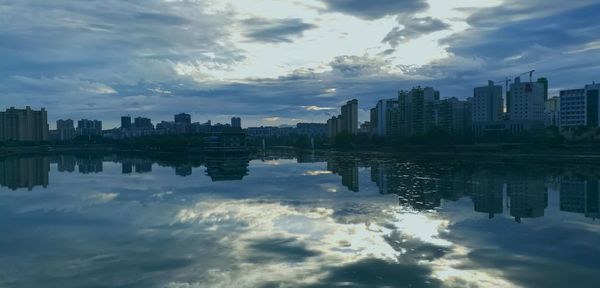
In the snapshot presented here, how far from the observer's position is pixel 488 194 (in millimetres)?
22297

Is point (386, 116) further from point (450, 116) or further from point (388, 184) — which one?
point (388, 184)

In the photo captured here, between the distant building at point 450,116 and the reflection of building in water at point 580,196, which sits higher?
the distant building at point 450,116

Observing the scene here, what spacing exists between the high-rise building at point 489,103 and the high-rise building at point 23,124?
11698 cm

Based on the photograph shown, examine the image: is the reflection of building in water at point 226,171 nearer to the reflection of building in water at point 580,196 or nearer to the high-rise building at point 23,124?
the reflection of building in water at point 580,196

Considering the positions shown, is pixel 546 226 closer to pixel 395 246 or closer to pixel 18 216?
pixel 395 246

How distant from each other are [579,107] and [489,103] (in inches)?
763

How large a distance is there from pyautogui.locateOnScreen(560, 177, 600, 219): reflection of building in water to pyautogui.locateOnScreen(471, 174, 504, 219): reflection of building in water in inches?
98.9

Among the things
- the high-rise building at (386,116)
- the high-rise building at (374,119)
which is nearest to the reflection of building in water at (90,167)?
the high-rise building at (386,116)

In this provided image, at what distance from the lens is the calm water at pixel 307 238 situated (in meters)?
9.70

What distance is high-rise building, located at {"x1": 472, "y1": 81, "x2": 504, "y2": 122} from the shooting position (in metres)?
96.4

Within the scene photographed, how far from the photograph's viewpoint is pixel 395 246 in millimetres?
12016

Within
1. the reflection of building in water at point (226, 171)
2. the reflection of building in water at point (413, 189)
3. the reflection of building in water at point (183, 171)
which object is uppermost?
the reflection of building in water at point (413, 189)

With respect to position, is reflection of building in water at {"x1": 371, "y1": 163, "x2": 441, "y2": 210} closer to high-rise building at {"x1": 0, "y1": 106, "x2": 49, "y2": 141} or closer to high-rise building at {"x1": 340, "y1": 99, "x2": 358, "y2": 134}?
high-rise building at {"x1": 340, "y1": 99, "x2": 358, "y2": 134}

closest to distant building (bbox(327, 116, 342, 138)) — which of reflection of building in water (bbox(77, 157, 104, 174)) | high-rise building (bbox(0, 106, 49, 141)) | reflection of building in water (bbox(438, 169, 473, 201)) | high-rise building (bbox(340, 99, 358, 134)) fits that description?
high-rise building (bbox(340, 99, 358, 134))
